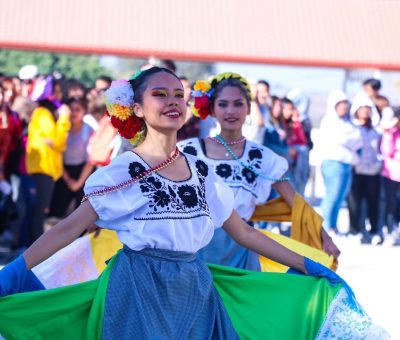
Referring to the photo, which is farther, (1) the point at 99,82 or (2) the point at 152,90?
(1) the point at 99,82

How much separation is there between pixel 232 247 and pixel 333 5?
3563cm

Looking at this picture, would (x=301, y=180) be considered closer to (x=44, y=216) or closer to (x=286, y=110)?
(x=286, y=110)

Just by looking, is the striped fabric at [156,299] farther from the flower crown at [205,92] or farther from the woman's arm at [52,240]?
the flower crown at [205,92]

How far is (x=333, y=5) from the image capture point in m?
40.4

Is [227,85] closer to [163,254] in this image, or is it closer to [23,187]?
[163,254]

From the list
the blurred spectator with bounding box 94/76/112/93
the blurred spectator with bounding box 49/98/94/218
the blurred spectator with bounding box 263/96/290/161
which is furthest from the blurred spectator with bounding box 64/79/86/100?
the blurred spectator with bounding box 263/96/290/161

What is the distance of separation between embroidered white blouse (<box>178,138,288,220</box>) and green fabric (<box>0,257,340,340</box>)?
150 centimetres

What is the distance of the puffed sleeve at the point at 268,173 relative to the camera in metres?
6.16

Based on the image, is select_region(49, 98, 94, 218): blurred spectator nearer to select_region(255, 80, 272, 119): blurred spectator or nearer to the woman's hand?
select_region(255, 80, 272, 119): blurred spectator

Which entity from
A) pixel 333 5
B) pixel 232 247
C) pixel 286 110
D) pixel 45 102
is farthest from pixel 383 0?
pixel 232 247

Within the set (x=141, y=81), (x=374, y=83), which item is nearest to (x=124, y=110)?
(x=141, y=81)

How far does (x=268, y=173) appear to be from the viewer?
6160 millimetres

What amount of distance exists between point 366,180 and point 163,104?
8457 mm

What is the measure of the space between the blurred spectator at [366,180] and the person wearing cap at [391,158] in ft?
0.34
